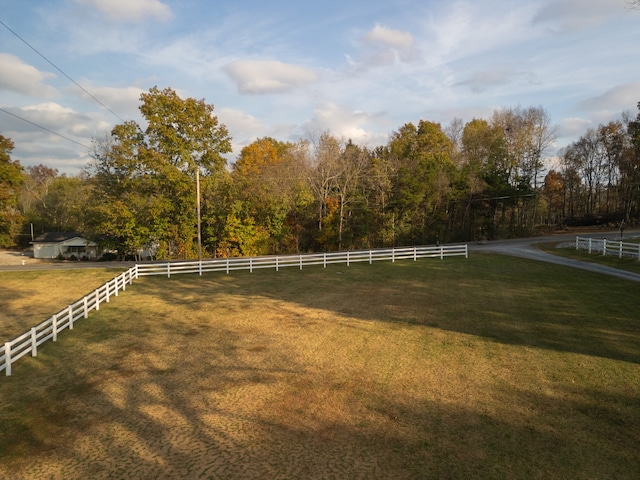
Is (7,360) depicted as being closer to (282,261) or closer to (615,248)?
(282,261)

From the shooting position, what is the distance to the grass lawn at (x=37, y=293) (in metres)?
14.8

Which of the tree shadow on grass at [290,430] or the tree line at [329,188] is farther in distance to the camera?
the tree line at [329,188]

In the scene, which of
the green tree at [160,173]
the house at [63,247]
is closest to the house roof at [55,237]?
the house at [63,247]

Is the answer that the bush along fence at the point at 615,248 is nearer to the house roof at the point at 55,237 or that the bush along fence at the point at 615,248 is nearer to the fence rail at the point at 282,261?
the fence rail at the point at 282,261

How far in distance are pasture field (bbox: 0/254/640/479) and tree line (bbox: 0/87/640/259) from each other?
20272mm

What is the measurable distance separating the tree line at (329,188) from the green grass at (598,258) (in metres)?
17.3

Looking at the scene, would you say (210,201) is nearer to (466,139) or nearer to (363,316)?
(363,316)

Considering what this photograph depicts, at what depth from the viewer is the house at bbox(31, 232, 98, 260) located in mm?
55688

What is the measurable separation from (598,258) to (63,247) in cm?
6470

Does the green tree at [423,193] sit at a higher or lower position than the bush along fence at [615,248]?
higher

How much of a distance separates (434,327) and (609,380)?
16.3 ft

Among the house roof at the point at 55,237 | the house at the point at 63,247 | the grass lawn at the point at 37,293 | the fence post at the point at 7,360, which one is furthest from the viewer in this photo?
the house roof at the point at 55,237

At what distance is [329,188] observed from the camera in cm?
4434

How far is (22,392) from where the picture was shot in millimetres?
8688
